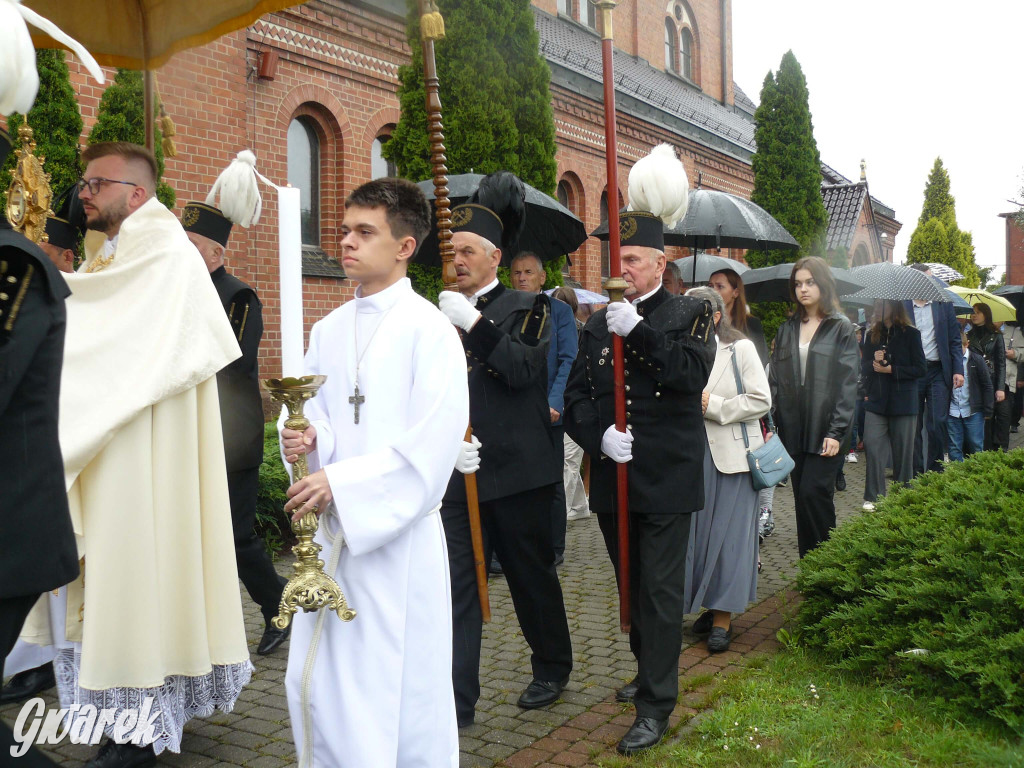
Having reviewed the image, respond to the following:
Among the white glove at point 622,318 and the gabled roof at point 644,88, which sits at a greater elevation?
the gabled roof at point 644,88

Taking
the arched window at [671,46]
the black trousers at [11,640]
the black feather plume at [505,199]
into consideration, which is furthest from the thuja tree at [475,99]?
the arched window at [671,46]

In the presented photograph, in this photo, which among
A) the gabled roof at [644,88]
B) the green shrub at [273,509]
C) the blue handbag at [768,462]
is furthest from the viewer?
the gabled roof at [644,88]

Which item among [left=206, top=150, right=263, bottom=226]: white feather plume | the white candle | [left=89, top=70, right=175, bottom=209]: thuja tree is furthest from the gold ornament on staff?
[left=89, top=70, right=175, bottom=209]: thuja tree

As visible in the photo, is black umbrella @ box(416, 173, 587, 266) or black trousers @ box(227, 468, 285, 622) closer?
black trousers @ box(227, 468, 285, 622)

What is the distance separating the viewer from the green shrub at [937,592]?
4102 mm

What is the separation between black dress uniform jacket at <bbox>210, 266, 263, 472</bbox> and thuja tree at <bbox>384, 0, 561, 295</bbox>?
14.5ft

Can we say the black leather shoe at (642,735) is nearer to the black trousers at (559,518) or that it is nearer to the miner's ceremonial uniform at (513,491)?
the miner's ceremonial uniform at (513,491)

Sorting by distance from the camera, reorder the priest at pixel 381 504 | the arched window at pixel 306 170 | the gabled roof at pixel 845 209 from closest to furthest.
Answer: the priest at pixel 381 504 → the arched window at pixel 306 170 → the gabled roof at pixel 845 209

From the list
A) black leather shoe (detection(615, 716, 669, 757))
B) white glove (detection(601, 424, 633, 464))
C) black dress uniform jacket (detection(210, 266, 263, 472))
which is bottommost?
black leather shoe (detection(615, 716, 669, 757))

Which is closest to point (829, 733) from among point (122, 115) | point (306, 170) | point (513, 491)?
point (513, 491)

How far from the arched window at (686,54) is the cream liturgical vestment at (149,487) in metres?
26.0

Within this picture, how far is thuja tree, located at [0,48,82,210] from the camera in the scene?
6.98 metres

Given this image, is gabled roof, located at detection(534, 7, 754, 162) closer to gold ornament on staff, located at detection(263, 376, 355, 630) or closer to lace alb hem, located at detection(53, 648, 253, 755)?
lace alb hem, located at detection(53, 648, 253, 755)

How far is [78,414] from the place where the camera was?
3.72 meters
